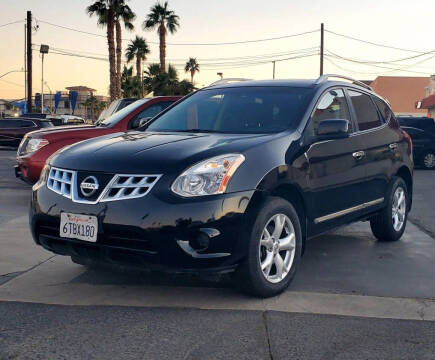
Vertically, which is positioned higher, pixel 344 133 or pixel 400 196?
pixel 344 133

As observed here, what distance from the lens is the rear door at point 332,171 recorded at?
16.4ft

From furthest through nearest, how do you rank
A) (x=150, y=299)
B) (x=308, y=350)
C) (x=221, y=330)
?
(x=150, y=299) < (x=221, y=330) < (x=308, y=350)

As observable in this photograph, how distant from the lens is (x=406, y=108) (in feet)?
332

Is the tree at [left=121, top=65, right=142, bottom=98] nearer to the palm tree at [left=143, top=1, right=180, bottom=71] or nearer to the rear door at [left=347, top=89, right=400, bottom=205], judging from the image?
the palm tree at [left=143, top=1, right=180, bottom=71]

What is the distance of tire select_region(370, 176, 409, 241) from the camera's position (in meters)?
6.45

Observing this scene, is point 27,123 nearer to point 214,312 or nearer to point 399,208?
point 399,208

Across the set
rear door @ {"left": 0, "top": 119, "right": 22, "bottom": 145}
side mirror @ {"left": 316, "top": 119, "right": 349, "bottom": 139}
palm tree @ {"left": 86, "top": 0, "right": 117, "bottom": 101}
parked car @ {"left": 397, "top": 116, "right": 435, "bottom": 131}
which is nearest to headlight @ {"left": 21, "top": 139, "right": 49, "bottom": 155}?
side mirror @ {"left": 316, "top": 119, "right": 349, "bottom": 139}

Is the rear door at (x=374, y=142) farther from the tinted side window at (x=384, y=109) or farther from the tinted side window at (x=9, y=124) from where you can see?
the tinted side window at (x=9, y=124)

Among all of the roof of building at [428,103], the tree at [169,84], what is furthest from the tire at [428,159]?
the roof of building at [428,103]

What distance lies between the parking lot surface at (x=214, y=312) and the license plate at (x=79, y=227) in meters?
0.49

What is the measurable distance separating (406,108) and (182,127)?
101620 mm

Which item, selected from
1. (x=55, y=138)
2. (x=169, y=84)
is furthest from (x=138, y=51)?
(x=55, y=138)

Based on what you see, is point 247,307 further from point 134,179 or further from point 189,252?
point 134,179

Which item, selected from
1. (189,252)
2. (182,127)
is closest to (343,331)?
(189,252)
